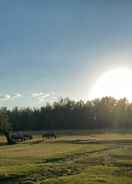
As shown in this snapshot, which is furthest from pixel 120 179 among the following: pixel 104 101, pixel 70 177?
pixel 104 101

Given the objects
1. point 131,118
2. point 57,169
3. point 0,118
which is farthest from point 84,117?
point 57,169

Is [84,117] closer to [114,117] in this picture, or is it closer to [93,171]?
[114,117]

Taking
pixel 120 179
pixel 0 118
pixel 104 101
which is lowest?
pixel 120 179

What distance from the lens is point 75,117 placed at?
180 metres

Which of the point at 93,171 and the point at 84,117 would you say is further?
the point at 84,117

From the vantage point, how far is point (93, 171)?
31312mm

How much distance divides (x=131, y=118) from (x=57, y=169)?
14116cm

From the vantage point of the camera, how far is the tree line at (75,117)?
172 meters

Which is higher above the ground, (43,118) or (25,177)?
(43,118)

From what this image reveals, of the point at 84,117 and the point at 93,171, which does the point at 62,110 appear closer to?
the point at 84,117

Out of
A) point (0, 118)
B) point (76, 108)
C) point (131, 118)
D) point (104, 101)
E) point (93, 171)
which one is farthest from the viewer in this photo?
point (104, 101)

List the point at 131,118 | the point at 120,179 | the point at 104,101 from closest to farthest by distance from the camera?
1. the point at 120,179
2. the point at 131,118
3. the point at 104,101

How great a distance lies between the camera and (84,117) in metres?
178

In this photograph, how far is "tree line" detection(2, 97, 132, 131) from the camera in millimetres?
172500
